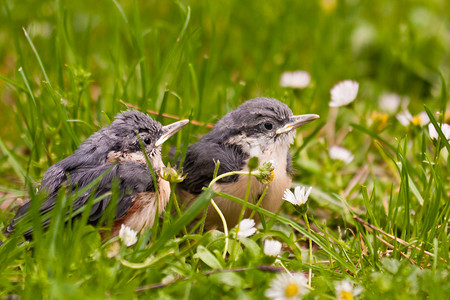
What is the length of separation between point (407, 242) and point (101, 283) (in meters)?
1.62

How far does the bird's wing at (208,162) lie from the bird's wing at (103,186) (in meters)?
0.44

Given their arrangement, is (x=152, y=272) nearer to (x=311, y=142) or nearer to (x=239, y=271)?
(x=239, y=271)

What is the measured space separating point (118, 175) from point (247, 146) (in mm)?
863

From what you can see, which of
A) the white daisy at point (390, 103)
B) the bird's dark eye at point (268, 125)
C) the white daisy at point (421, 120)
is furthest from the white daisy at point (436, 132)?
the white daisy at point (390, 103)

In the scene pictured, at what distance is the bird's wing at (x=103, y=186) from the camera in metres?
3.04

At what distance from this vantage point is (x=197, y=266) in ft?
9.79

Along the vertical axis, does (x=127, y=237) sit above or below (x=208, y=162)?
above

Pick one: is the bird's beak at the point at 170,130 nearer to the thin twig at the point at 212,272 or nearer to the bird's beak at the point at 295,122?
the bird's beak at the point at 295,122

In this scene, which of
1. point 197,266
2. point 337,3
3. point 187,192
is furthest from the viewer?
point 337,3

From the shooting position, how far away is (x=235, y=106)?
14.1 ft

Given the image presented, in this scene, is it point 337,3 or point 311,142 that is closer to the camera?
point 311,142

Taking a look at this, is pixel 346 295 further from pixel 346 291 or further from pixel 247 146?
pixel 247 146

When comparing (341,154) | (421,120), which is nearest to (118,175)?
(341,154)

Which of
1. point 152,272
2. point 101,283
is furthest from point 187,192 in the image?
point 101,283
